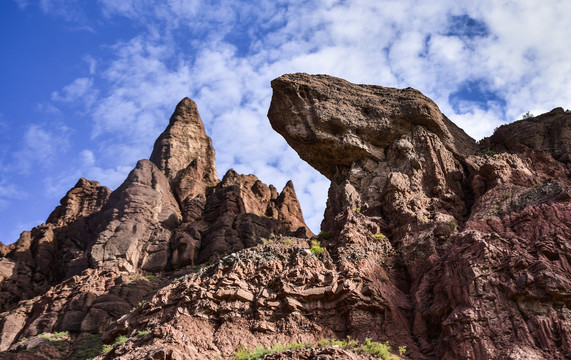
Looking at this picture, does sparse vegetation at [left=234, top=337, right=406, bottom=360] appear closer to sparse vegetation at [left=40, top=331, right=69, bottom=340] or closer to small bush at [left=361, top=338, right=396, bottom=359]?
small bush at [left=361, top=338, right=396, bottom=359]

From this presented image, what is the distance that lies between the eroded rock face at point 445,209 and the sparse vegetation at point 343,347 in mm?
1732

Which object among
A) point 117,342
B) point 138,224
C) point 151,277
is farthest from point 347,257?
point 138,224

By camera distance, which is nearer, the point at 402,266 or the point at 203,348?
the point at 203,348

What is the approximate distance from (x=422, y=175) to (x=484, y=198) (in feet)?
17.3

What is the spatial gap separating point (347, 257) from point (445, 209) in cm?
732

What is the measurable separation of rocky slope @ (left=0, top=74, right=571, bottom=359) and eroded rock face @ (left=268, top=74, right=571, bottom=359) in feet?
0.24

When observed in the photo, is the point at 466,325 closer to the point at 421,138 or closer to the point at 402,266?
the point at 402,266

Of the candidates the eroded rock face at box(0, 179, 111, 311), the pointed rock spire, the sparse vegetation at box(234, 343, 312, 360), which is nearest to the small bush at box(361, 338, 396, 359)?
the sparse vegetation at box(234, 343, 312, 360)

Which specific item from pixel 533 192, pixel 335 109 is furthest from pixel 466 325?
pixel 335 109

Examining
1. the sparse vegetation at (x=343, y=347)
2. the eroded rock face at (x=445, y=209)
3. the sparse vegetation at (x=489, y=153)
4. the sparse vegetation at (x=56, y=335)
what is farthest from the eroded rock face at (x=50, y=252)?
the sparse vegetation at (x=489, y=153)

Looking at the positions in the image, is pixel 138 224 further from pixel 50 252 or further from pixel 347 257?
pixel 347 257

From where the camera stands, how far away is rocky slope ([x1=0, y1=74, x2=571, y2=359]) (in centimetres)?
1962

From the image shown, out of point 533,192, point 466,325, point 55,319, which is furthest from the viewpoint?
point 55,319

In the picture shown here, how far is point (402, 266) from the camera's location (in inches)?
1014
